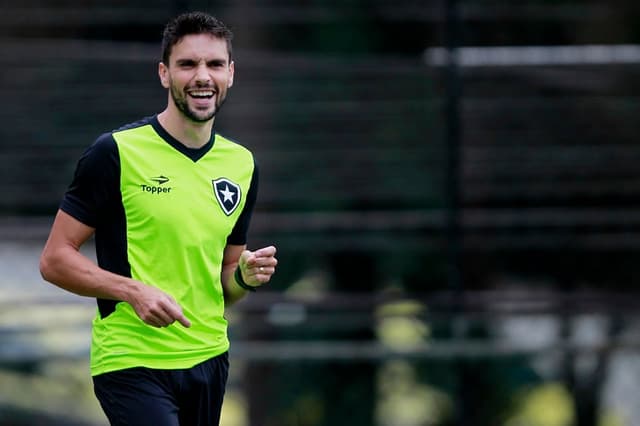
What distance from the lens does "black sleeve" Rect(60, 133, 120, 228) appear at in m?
3.81

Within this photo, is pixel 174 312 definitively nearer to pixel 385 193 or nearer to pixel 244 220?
pixel 244 220

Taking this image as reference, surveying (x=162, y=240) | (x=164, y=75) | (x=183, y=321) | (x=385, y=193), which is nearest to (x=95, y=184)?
(x=162, y=240)

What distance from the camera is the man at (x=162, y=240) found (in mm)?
3814

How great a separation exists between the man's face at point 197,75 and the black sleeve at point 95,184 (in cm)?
23

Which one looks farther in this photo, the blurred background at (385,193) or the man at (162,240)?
the blurred background at (385,193)

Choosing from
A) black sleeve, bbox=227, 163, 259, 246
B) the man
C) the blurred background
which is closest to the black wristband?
the man

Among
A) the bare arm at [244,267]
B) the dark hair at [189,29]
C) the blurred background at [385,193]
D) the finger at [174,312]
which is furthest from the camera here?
the blurred background at [385,193]

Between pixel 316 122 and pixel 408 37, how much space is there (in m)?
0.70

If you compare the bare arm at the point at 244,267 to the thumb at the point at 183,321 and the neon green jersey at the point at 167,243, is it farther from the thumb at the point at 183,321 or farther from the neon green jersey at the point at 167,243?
the thumb at the point at 183,321

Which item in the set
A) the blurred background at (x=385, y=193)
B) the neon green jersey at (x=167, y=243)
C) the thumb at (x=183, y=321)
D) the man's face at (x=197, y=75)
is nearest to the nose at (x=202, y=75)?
the man's face at (x=197, y=75)

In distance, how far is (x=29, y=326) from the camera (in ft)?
24.1

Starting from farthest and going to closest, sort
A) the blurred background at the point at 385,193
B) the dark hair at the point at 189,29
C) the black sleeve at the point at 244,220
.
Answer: the blurred background at the point at 385,193 → the black sleeve at the point at 244,220 → the dark hair at the point at 189,29

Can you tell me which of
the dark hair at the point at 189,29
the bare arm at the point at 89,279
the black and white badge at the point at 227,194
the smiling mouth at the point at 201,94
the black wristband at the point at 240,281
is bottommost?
the bare arm at the point at 89,279

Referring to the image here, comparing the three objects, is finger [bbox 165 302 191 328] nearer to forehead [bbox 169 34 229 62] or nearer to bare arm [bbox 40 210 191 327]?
bare arm [bbox 40 210 191 327]
